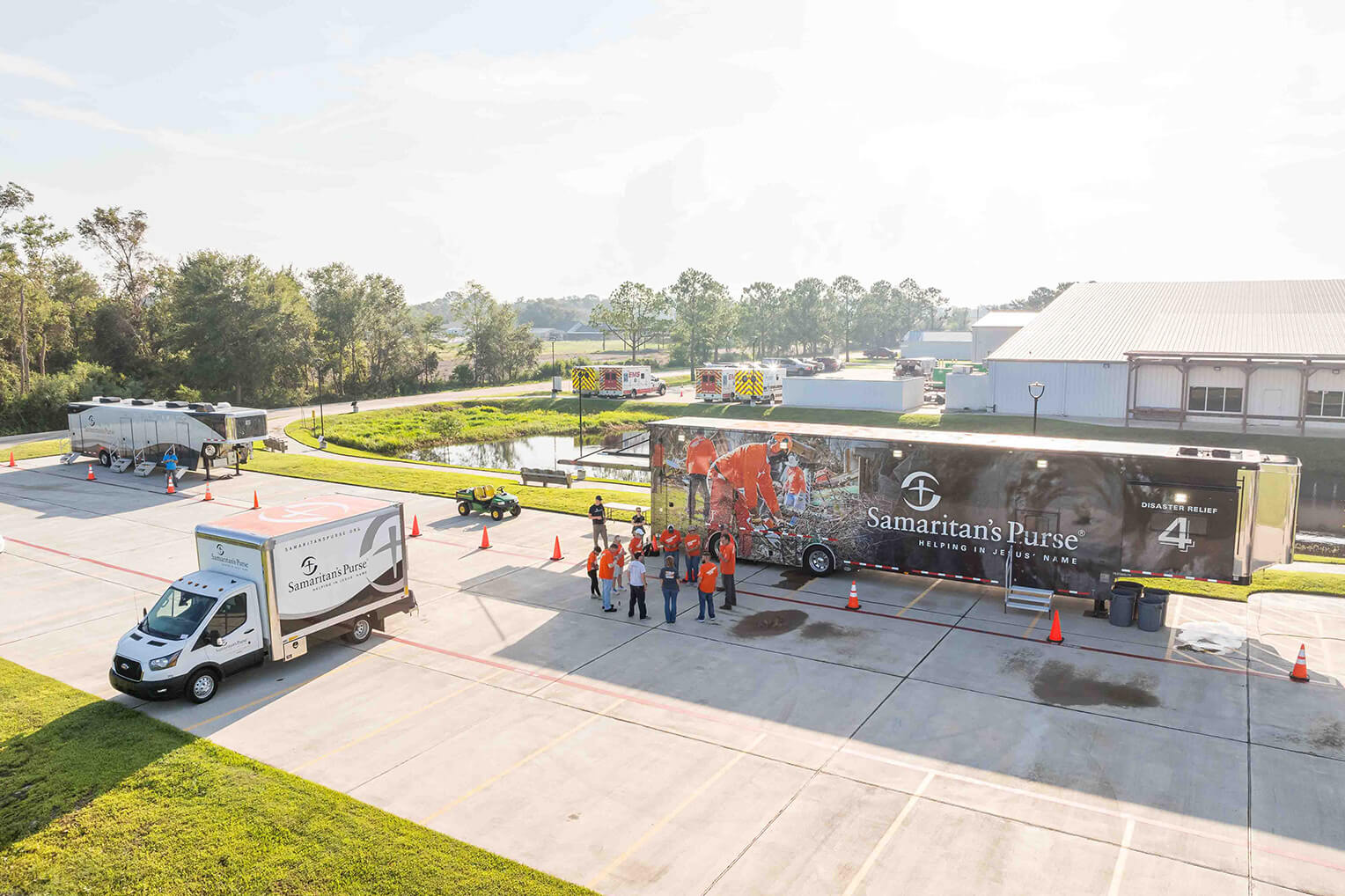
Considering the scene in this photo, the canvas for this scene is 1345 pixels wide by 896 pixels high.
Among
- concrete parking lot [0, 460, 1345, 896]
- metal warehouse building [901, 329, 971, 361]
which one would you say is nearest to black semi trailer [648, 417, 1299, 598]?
concrete parking lot [0, 460, 1345, 896]

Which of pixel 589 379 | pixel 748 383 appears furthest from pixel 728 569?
pixel 589 379

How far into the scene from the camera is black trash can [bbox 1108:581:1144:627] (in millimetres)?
18203

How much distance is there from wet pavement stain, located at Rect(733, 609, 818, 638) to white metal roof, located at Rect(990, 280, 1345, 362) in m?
41.0

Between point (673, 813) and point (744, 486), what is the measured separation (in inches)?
464

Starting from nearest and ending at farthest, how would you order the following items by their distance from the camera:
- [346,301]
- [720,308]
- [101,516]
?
1. [101,516]
2. [346,301]
3. [720,308]

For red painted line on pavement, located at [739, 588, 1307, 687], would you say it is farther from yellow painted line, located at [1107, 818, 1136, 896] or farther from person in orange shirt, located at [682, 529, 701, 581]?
yellow painted line, located at [1107, 818, 1136, 896]

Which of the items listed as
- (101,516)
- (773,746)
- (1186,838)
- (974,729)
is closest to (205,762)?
(773,746)

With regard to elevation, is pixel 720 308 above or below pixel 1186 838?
above

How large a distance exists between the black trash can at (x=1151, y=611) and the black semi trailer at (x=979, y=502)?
615 mm

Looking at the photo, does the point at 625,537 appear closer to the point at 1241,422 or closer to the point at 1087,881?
the point at 1087,881

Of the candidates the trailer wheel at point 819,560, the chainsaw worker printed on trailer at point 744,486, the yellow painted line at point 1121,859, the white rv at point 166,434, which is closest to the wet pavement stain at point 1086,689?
the yellow painted line at point 1121,859

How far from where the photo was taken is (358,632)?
1770cm

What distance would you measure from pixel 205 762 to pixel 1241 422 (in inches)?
2102

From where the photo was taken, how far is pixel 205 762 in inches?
496
